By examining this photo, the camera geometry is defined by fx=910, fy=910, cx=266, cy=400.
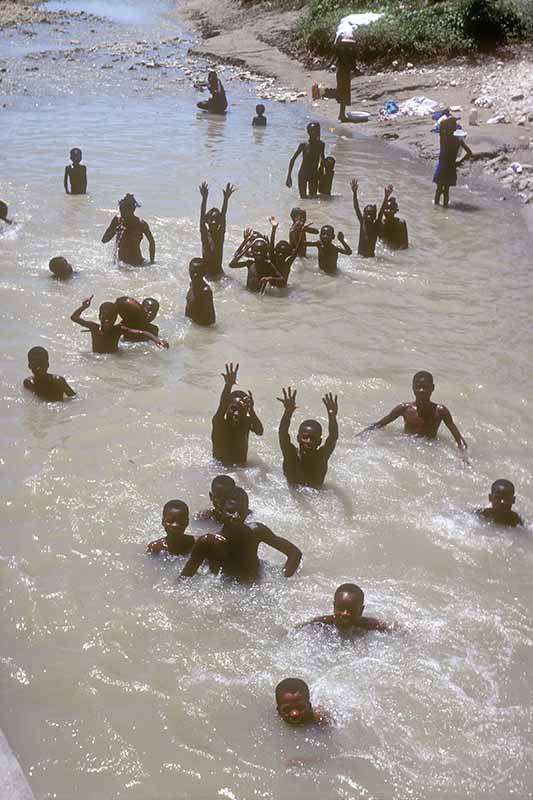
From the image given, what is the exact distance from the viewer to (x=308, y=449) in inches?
292

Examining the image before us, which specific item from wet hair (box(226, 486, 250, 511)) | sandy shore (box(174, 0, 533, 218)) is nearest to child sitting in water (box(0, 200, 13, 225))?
sandy shore (box(174, 0, 533, 218))

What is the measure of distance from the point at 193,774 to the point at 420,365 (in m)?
6.21

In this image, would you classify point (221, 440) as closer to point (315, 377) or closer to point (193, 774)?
point (315, 377)

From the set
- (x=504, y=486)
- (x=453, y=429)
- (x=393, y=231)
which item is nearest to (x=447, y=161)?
(x=393, y=231)

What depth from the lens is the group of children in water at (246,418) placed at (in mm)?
6230

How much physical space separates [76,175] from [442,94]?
10.9m

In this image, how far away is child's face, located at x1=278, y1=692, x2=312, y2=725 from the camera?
5.16 metres

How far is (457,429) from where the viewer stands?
862cm

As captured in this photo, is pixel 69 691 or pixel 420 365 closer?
pixel 69 691

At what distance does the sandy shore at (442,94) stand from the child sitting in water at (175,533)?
11.3 meters

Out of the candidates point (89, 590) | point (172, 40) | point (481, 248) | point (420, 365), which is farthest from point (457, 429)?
point (172, 40)

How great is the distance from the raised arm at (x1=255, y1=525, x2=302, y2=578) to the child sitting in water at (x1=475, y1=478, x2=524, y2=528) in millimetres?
1755

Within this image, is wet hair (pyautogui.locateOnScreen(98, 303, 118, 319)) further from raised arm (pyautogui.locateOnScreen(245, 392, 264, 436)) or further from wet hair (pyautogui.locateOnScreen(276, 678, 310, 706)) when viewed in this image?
wet hair (pyautogui.locateOnScreen(276, 678, 310, 706))

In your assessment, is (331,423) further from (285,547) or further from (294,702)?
(294,702)
